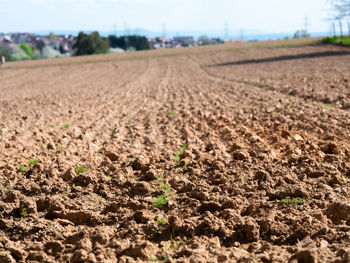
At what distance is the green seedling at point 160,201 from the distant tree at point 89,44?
81.8 meters

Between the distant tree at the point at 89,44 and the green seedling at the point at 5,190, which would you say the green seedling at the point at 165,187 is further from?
the distant tree at the point at 89,44

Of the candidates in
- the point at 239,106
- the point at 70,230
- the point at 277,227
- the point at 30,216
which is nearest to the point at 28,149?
the point at 30,216

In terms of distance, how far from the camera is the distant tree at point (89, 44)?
84500 mm

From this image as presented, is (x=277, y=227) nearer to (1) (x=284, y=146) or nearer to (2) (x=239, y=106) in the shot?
(1) (x=284, y=146)

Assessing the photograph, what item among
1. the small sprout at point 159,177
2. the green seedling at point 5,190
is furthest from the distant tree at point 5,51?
the small sprout at point 159,177

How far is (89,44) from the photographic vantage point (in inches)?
3327

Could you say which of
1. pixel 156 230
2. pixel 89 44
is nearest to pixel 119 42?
pixel 89 44

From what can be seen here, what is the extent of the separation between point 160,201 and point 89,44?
82242 millimetres

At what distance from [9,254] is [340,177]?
4.54 metres

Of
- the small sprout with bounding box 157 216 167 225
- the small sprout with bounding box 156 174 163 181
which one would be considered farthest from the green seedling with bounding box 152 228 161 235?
the small sprout with bounding box 156 174 163 181

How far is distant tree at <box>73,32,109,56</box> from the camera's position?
277 ft

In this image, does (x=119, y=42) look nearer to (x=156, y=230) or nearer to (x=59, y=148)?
(x=59, y=148)

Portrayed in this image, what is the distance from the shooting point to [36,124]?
11.6 meters

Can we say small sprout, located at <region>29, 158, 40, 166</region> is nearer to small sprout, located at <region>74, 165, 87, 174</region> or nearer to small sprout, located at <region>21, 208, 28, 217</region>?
small sprout, located at <region>74, 165, 87, 174</region>
